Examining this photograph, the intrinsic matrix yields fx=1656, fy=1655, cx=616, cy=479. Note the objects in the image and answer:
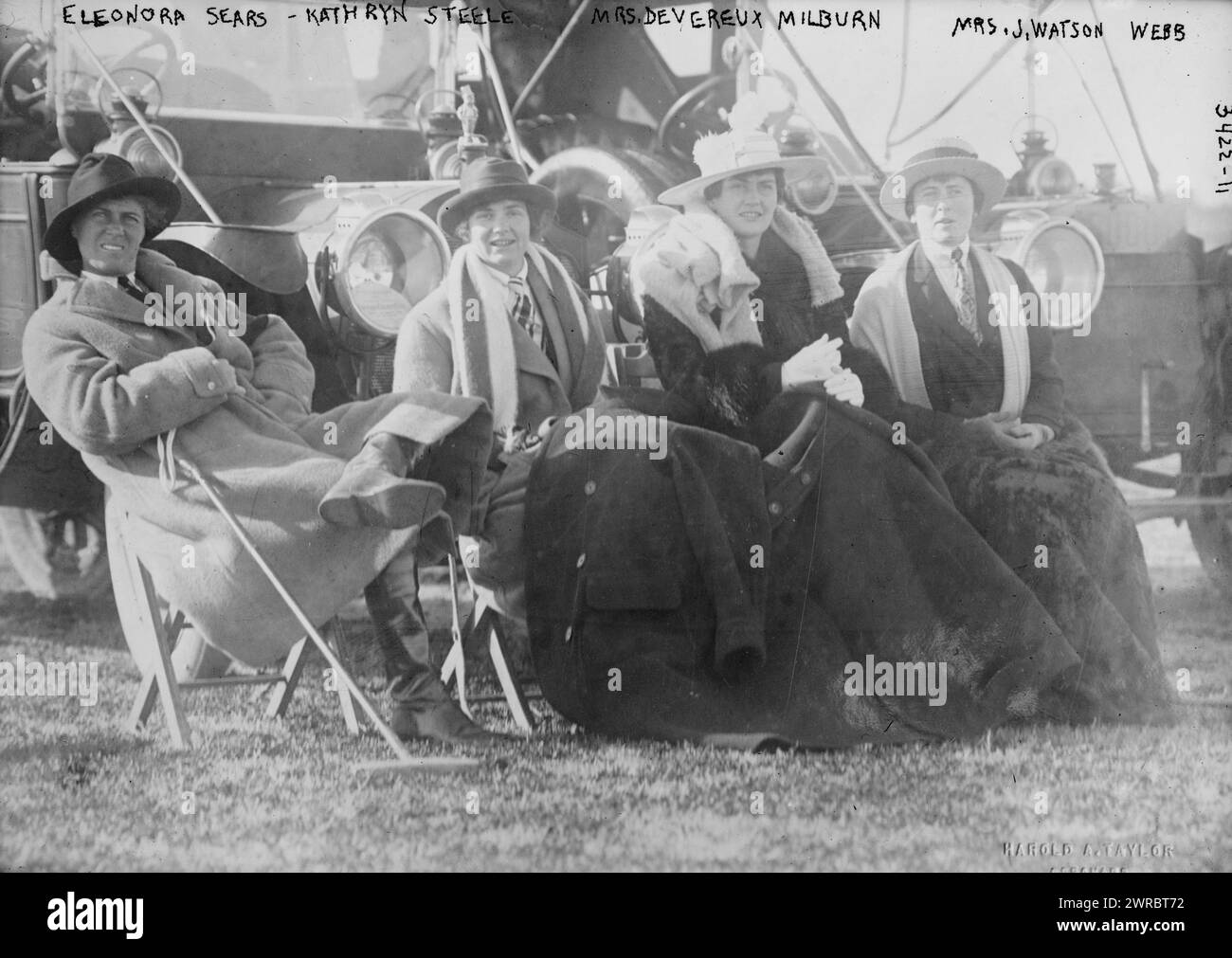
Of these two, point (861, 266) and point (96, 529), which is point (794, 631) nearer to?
point (861, 266)

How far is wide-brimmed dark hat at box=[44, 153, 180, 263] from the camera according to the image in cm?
535

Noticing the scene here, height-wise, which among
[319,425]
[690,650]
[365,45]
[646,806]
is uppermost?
[365,45]

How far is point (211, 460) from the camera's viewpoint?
525 cm

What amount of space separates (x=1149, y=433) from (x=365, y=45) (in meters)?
3.01

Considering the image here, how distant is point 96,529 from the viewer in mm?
5453

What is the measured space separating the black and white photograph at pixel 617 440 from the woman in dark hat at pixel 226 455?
2 centimetres

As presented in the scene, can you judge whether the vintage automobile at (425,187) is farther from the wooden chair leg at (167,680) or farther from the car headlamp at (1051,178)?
the wooden chair leg at (167,680)

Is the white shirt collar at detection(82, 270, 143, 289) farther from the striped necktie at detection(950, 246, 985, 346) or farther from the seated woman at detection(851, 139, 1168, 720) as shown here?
the striped necktie at detection(950, 246, 985, 346)

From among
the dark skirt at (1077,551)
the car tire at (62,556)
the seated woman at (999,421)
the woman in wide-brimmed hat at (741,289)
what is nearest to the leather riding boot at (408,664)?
the car tire at (62,556)

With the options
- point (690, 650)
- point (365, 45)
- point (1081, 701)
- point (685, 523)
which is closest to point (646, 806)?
point (690, 650)

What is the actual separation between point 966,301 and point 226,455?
8.31 feet

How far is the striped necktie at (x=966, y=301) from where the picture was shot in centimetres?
568

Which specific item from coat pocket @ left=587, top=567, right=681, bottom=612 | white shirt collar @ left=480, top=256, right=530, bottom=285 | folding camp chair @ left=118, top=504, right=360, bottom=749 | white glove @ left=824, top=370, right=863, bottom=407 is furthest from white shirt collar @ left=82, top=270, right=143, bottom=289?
white glove @ left=824, top=370, right=863, bottom=407

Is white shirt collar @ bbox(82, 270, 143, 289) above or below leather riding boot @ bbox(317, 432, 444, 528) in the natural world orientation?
above
